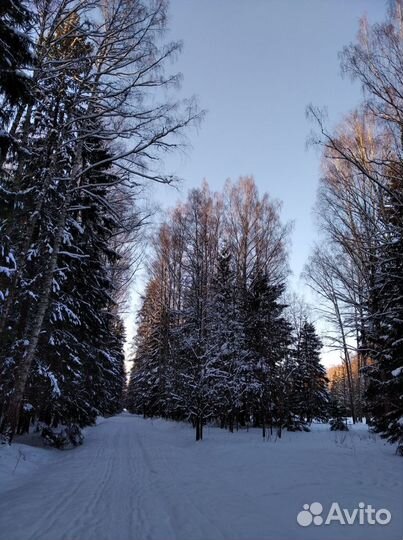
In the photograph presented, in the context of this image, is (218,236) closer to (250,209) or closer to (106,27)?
(250,209)

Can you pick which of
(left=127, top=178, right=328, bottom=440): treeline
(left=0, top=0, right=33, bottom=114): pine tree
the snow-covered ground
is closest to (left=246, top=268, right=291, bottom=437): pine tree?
(left=127, top=178, right=328, bottom=440): treeline

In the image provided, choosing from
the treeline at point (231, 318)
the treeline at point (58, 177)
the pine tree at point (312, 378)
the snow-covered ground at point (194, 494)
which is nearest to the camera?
the snow-covered ground at point (194, 494)

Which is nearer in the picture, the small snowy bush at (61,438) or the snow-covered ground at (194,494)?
the snow-covered ground at (194,494)

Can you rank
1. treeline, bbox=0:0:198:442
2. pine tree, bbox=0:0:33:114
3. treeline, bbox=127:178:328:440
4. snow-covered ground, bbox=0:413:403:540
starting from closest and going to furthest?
snow-covered ground, bbox=0:413:403:540 → pine tree, bbox=0:0:33:114 → treeline, bbox=0:0:198:442 → treeline, bbox=127:178:328:440

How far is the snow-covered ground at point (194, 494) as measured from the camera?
163 inches

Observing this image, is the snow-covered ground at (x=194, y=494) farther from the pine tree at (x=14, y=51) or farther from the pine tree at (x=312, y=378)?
the pine tree at (x=312, y=378)

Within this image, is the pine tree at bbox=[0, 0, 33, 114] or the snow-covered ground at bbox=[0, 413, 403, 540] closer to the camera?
the snow-covered ground at bbox=[0, 413, 403, 540]

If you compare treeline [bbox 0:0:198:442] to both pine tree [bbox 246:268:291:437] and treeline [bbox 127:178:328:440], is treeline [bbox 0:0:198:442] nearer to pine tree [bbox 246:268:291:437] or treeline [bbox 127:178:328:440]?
treeline [bbox 127:178:328:440]

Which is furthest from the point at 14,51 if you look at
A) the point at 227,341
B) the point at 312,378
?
the point at 312,378

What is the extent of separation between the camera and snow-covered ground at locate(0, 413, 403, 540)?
4.13 m

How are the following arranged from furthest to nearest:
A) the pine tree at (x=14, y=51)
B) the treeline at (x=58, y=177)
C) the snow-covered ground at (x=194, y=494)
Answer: the treeline at (x=58, y=177)
the pine tree at (x=14, y=51)
the snow-covered ground at (x=194, y=494)

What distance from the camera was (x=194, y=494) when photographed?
5.91 metres

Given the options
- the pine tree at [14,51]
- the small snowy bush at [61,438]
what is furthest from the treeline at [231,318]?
the pine tree at [14,51]

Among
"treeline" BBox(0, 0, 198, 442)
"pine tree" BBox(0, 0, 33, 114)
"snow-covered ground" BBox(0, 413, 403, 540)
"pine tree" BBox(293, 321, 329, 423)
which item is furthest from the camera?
"pine tree" BBox(293, 321, 329, 423)
